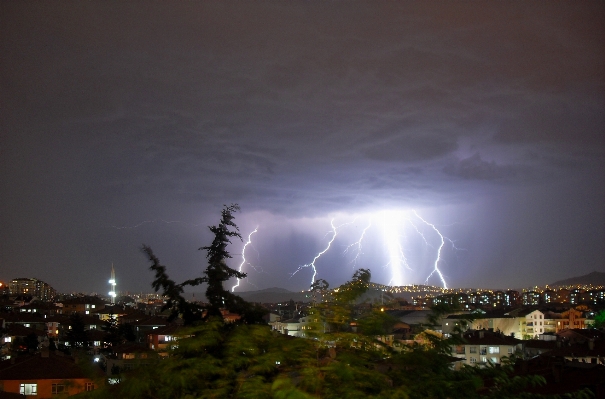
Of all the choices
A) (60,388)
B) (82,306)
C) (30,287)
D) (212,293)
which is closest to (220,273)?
(212,293)

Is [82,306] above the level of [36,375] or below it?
above

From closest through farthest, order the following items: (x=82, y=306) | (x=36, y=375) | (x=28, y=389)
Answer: (x=28, y=389)
(x=36, y=375)
(x=82, y=306)

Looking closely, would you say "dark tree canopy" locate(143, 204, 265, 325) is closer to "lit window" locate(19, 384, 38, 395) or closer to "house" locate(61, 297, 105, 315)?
"lit window" locate(19, 384, 38, 395)

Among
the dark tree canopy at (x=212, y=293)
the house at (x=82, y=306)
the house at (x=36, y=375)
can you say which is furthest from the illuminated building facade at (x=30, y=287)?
the dark tree canopy at (x=212, y=293)

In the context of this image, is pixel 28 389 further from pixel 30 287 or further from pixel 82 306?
pixel 30 287

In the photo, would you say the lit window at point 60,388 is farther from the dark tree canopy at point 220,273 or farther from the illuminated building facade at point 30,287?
the illuminated building facade at point 30,287

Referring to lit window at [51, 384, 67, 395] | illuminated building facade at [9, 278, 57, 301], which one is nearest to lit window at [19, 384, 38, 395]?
lit window at [51, 384, 67, 395]

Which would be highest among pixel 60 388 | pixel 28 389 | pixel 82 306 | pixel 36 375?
pixel 60 388

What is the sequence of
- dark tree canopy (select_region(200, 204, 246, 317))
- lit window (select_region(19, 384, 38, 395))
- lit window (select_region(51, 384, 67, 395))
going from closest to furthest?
lit window (select_region(51, 384, 67, 395)) → dark tree canopy (select_region(200, 204, 246, 317)) → lit window (select_region(19, 384, 38, 395))

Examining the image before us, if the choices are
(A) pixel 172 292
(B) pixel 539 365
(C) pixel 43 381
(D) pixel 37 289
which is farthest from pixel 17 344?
(D) pixel 37 289
